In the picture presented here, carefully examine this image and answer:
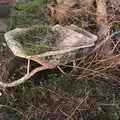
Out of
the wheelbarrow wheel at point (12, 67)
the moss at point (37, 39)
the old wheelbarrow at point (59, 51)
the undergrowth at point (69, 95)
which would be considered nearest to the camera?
the undergrowth at point (69, 95)

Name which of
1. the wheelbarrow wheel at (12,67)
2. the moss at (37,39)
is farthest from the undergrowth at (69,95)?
the moss at (37,39)

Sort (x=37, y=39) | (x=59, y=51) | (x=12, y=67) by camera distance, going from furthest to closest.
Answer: (x=37, y=39) < (x=12, y=67) < (x=59, y=51)

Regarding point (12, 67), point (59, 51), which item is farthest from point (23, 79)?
point (59, 51)

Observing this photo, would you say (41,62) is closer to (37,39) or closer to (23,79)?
(23,79)

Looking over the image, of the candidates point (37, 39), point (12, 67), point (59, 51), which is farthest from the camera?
point (37, 39)

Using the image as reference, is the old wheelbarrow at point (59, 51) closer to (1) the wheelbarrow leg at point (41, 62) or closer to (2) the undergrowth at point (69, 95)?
(1) the wheelbarrow leg at point (41, 62)

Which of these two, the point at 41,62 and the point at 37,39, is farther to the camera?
the point at 37,39

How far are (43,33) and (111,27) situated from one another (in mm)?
1029

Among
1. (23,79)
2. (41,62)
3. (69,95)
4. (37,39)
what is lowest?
(69,95)

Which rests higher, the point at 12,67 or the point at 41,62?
the point at 41,62

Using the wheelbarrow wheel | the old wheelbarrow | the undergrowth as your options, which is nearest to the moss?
the old wheelbarrow

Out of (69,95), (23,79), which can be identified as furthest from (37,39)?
(69,95)

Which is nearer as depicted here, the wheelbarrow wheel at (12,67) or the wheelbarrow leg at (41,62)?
the wheelbarrow leg at (41,62)

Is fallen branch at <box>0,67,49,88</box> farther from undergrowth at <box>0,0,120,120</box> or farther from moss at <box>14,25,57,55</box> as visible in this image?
moss at <box>14,25,57,55</box>
